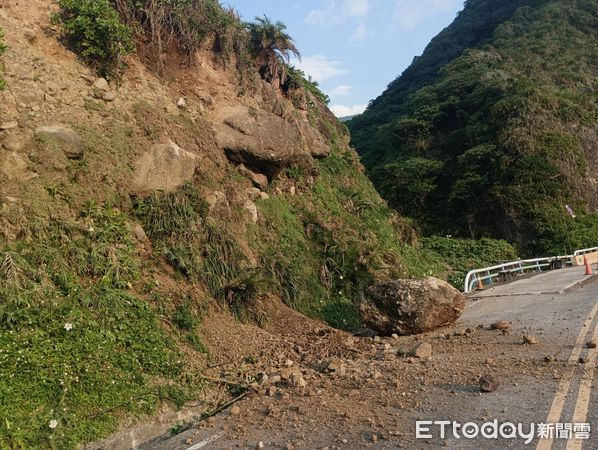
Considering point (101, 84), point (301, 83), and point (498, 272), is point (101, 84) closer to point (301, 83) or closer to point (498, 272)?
point (301, 83)

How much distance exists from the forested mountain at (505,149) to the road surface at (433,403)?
86.7ft

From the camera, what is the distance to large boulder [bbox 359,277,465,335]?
31.2 feet

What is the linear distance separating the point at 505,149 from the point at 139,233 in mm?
32492

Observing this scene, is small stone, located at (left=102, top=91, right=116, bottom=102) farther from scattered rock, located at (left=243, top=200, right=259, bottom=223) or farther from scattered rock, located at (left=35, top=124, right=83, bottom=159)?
scattered rock, located at (left=243, top=200, right=259, bottom=223)

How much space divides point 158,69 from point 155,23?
1.21 m

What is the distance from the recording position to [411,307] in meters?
9.52

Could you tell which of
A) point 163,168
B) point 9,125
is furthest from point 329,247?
point 9,125

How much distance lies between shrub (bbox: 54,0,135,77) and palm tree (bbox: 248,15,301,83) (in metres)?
5.80

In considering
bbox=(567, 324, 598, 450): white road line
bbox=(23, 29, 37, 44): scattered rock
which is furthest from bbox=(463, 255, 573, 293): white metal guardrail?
bbox=(23, 29, 37, 44): scattered rock

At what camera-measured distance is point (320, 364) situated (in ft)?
24.7

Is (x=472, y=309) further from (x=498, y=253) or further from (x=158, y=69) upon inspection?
(x=498, y=253)

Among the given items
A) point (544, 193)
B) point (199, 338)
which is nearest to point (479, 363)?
point (199, 338)

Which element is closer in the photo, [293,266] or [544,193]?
[293,266]

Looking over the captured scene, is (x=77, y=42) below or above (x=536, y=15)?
below
